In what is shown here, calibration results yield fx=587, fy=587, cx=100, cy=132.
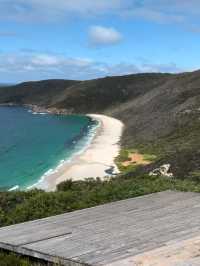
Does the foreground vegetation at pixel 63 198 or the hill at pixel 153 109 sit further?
the hill at pixel 153 109

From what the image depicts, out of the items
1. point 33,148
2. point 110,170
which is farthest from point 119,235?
point 33,148

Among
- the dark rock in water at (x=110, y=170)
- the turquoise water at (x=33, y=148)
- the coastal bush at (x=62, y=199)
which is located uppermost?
the coastal bush at (x=62, y=199)

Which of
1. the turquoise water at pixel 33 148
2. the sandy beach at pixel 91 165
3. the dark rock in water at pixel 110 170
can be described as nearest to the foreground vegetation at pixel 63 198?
the sandy beach at pixel 91 165

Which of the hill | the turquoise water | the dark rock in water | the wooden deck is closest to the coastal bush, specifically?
the wooden deck

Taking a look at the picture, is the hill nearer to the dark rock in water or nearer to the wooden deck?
the dark rock in water

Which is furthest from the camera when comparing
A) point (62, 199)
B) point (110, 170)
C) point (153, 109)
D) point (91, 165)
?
point (153, 109)

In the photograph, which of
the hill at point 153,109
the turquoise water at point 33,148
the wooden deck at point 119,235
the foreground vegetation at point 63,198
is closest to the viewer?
the wooden deck at point 119,235

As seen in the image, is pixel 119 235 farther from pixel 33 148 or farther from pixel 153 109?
pixel 153 109

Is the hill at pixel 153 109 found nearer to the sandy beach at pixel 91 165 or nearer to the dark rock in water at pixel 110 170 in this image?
the sandy beach at pixel 91 165
